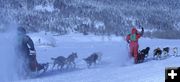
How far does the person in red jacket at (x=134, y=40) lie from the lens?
13.6 m

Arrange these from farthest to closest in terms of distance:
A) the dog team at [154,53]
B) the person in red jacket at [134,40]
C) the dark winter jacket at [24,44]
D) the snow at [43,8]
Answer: the snow at [43,8] → the dog team at [154,53] → the person in red jacket at [134,40] → the dark winter jacket at [24,44]

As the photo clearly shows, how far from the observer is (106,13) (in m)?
74.9

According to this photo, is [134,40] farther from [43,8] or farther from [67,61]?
[43,8]

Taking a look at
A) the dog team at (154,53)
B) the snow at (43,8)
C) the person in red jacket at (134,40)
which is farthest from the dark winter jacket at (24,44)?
the snow at (43,8)

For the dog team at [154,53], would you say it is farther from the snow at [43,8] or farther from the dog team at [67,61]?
the snow at [43,8]

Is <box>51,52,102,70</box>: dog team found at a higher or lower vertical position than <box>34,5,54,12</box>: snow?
higher

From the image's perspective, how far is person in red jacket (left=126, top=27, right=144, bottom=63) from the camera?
534 inches

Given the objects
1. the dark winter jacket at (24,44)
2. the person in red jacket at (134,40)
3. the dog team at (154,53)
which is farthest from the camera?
the dog team at (154,53)

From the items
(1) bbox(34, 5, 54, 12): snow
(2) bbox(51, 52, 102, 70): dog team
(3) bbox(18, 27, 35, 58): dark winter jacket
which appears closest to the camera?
(3) bbox(18, 27, 35, 58): dark winter jacket

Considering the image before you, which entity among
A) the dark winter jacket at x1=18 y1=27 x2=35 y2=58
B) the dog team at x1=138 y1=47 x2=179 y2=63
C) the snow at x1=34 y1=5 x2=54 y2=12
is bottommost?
the snow at x1=34 y1=5 x2=54 y2=12

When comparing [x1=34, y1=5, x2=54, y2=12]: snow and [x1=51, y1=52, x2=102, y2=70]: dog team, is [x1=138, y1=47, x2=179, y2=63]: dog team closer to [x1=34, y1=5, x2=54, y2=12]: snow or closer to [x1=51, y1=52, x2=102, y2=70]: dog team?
[x1=51, y1=52, x2=102, y2=70]: dog team

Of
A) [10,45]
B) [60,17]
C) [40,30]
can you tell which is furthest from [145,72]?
[60,17]

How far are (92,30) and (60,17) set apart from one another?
8.84 meters

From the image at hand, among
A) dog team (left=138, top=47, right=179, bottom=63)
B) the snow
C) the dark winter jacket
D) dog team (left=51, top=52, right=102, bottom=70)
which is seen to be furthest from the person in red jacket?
the snow
